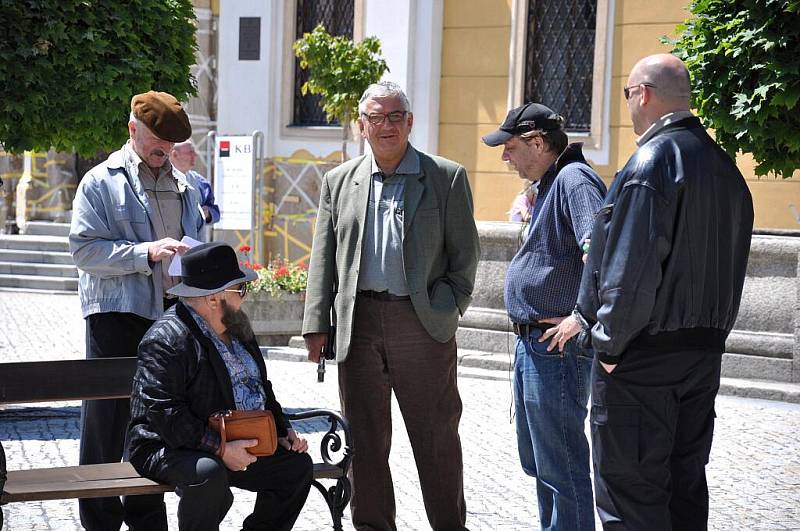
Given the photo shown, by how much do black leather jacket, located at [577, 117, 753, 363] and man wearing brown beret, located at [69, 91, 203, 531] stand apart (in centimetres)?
199

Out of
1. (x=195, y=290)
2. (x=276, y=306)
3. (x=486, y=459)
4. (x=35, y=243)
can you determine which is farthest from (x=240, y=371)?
(x=35, y=243)

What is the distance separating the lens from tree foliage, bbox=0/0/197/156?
798cm

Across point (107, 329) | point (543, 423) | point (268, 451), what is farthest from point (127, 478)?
point (543, 423)

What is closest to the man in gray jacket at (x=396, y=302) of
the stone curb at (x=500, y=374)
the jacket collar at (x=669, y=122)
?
the jacket collar at (x=669, y=122)

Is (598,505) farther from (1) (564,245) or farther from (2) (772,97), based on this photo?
(2) (772,97)

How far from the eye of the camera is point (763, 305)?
10.9m

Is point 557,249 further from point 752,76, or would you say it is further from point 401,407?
point 752,76

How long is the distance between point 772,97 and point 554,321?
347 centimetres

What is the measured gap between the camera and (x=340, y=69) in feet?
54.7

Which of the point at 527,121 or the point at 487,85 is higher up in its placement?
the point at 487,85

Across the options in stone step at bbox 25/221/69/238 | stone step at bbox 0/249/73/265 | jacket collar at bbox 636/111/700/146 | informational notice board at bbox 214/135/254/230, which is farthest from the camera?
stone step at bbox 25/221/69/238

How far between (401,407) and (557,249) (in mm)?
1010

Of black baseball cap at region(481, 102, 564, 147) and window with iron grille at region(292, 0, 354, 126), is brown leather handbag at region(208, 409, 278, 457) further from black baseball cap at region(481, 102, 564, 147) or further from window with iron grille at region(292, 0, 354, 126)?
window with iron grille at region(292, 0, 354, 126)

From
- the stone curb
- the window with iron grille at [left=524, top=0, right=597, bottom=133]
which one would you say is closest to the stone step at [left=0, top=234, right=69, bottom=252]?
the window with iron grille at [left=524, top=0, right=597, bottom=133]
